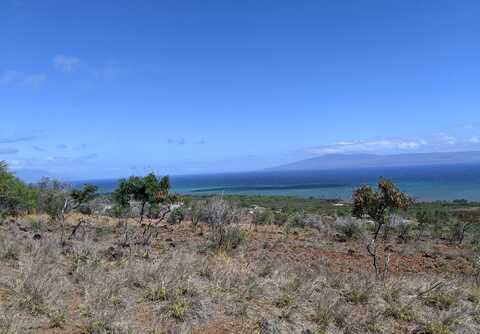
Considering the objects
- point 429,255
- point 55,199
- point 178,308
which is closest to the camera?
point 178,308

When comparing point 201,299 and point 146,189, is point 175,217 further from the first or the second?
point 201,299

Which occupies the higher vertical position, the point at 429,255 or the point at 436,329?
the point at 436,329

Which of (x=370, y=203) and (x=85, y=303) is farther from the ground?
(x=370, y=203)

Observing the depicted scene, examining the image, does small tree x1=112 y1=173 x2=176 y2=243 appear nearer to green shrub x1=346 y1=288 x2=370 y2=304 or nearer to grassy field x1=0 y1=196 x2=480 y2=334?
grassy field x1=0 y1=196 x2=480 y2=334

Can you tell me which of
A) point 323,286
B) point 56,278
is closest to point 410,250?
point 323,286

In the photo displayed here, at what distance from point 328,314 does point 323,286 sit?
2.16 meters

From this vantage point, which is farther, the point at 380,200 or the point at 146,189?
the point at 146,189

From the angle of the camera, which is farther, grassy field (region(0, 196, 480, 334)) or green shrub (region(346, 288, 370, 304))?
green shrub (region(346, 288, 370, 304))

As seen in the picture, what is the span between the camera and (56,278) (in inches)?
294

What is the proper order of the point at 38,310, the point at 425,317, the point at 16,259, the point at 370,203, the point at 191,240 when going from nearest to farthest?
the point at 38,310, the point at 425,317, the point at 16,259, the point at 370,203, the point at 191,240

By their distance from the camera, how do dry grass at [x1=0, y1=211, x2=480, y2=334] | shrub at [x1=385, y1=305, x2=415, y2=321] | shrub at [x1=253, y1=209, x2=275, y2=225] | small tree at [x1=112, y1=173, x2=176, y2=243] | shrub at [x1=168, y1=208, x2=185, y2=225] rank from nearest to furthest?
dry grass at [x1=0, y1=211, x2=480, y2=334], shrub at [x1=385, y1=305, x2=415, y2=321], small tree at [x1=112, y1=173, x2=176, y2=243], shrub at [x1=168, y1=208, x2=185, y2=225], shrub at [x1=253, y1=209, x2=275, y2=225]

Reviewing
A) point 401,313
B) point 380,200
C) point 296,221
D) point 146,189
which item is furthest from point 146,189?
point 296,221

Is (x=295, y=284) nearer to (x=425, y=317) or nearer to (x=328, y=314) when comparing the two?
(x=328, y=314)

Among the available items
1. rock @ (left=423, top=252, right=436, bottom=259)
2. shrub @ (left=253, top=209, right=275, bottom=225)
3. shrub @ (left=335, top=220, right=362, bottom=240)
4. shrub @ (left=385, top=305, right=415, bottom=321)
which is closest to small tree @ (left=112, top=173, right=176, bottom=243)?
shrub @ (left=385, top=305, right=415, bottom=321)
